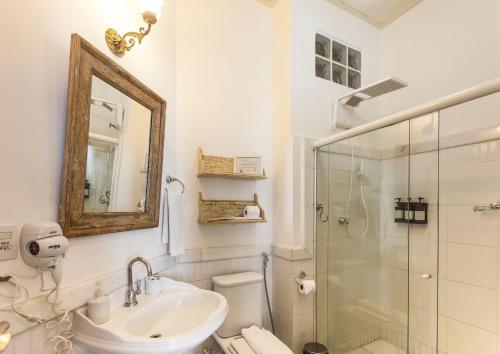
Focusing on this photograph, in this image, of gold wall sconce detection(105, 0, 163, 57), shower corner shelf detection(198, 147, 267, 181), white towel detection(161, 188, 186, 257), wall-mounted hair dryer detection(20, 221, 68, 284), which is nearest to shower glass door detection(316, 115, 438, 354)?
shower corner shelf detection(198, 147, 267, 181)

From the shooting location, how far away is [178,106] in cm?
192

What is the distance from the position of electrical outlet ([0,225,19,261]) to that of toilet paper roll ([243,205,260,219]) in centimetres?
135

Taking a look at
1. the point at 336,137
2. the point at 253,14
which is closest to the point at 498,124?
the point at 336,137

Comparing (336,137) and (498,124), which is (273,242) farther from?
(498,124)

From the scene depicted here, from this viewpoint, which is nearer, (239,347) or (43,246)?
(43,246)

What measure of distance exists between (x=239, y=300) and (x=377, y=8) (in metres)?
2.75

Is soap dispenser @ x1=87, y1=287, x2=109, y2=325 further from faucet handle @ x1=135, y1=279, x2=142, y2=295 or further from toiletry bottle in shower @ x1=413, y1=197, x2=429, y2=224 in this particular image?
toiletry bottle in shower @ x1=413, y1=197, x2=429, y2=224

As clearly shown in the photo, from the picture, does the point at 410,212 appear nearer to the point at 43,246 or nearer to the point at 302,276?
the point at 302,276

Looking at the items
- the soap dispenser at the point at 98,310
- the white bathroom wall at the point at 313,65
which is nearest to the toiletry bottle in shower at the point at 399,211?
the white bathroom wall at the point at 313,65

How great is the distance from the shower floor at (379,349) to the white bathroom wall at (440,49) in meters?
1.93

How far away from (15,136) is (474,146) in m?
2.38

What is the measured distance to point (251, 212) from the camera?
1.97m

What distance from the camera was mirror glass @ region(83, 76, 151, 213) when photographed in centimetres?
112

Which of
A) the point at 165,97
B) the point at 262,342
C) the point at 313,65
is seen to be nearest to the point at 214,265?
the point at 262,342
